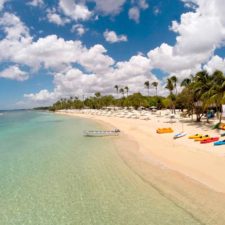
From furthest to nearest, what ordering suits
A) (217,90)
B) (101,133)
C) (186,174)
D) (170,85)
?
(170,85) → (101,133) → (217,90) → (186,174)

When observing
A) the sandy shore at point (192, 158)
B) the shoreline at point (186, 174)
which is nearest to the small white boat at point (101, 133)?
the sandy shore at point (192, 158)

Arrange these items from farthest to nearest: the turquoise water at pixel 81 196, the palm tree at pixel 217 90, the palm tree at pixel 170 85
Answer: the palm tree at pixel 170 85, the palm tree at pixel 217 90, the turquoise water at pixel 81 196

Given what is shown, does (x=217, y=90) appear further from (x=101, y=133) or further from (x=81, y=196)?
(x=81, y=196)

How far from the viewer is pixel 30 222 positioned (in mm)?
8672

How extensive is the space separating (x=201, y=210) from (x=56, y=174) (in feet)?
29.7

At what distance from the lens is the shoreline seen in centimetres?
891

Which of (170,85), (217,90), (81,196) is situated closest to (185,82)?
(170,85)

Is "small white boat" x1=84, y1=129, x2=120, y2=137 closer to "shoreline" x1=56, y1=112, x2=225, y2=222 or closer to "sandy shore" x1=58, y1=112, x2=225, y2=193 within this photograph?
"sandy shore" x1=58, y1=112, x2=225, y2=193

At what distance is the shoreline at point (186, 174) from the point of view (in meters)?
8.91

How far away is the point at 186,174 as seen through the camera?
12562 millimetres

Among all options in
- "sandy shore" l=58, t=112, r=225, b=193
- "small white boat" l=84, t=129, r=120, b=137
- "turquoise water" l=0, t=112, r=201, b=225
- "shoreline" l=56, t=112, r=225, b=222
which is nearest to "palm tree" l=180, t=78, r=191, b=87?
"small white boat" l=84, t=129, r=120, b=137

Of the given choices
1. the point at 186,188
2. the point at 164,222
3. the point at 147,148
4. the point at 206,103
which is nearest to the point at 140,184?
the point at 186,188

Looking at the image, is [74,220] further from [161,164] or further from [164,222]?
[161,164]

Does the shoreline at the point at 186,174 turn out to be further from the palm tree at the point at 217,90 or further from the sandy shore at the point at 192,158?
the palm tree at the point at 217,90
